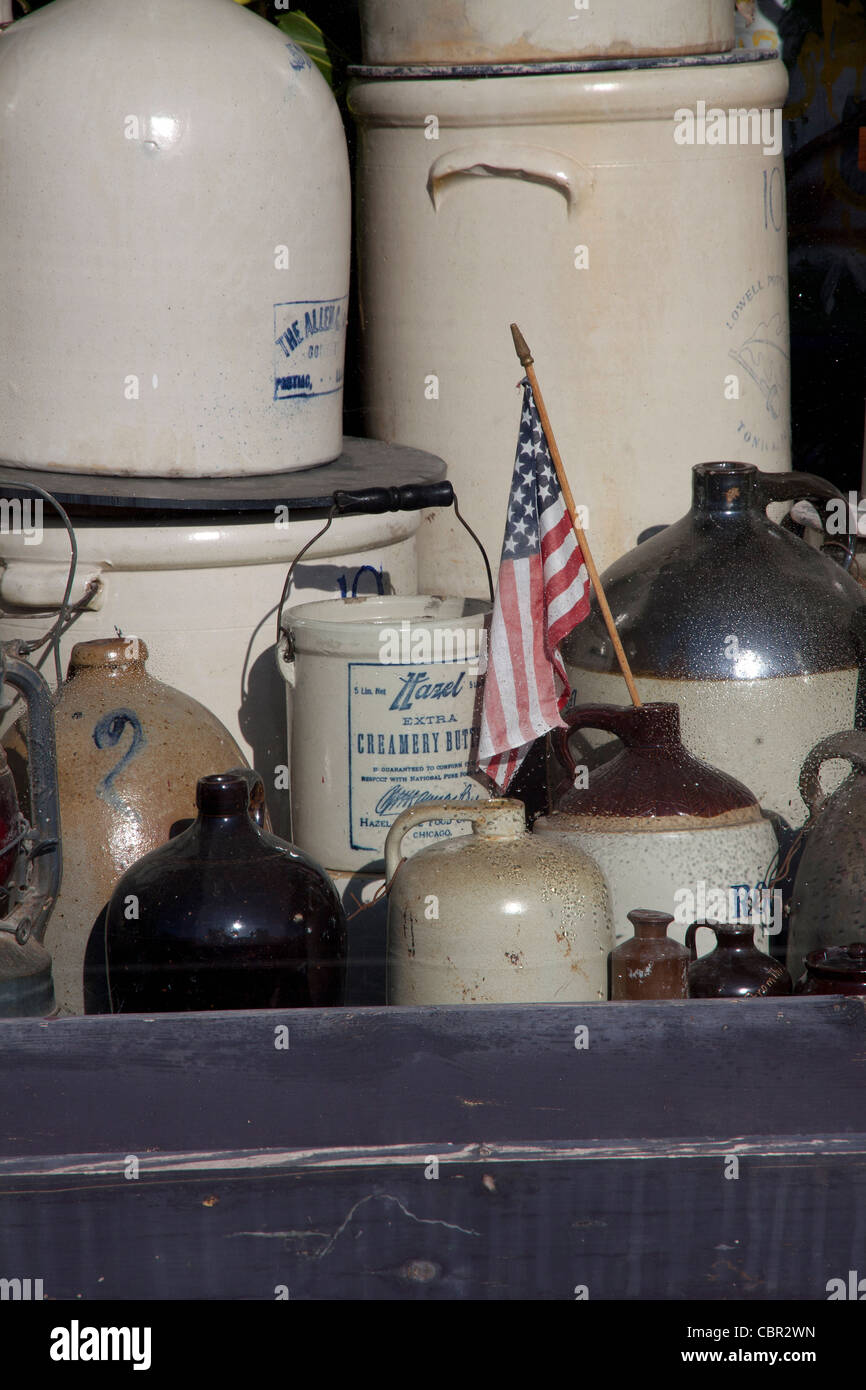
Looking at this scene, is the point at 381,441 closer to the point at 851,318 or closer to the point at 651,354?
the point at 651,354

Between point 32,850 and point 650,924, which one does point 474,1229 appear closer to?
point 650,924

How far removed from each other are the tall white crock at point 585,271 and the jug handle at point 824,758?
3.00 feet

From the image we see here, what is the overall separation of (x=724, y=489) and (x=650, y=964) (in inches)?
36.1

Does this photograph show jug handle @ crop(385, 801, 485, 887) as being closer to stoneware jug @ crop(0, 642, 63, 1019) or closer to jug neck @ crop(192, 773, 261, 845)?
jug neck @ crop(192, 773, 261, 845)

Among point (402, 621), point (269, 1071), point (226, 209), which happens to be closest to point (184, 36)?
point (226, 209)

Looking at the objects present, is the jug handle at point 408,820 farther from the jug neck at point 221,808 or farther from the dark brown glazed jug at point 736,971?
the dark brown glazed jug at point 736,971

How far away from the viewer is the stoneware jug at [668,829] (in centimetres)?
233

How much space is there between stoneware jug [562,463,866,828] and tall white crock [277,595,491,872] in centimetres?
28

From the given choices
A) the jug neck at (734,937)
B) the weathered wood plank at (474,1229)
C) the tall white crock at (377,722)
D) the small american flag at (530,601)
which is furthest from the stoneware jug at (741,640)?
the weathered wood plank at (474,1229)

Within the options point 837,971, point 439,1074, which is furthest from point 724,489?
point 439,1074

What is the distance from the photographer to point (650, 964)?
7.25 ft

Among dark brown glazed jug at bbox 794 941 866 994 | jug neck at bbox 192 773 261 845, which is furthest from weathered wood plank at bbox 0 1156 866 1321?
jug neck at bbox 192 773 261 845
